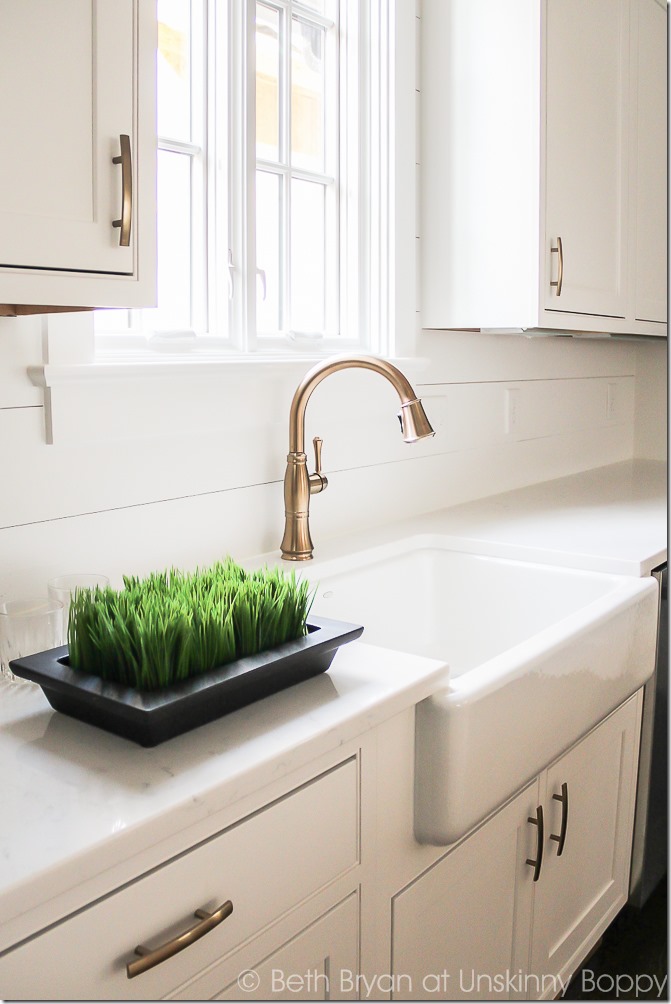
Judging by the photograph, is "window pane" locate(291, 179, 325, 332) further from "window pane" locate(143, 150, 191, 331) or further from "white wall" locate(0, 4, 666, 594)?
"window pane" locate(143, 150, 191, 331)

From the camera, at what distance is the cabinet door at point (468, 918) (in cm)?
108

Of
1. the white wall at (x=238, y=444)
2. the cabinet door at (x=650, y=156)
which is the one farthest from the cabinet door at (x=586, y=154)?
the white wall at (x=238, y=444)

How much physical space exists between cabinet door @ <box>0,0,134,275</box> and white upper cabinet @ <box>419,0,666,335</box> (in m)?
1.15

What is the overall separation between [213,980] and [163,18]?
1.54m

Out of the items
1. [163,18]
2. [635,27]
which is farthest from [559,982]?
[635,27]

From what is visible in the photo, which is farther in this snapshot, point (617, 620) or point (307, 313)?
point (307, 313)

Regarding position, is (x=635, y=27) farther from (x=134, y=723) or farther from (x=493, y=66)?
(x=134, y=723)

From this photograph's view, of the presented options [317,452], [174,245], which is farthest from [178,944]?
[174,245]

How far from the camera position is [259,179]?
180 centimetres

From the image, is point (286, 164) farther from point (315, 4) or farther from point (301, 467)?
point (301, 467)

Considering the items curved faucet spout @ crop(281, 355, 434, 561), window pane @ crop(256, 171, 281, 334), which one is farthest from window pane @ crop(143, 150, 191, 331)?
curved faucet spout @ crop(281, 355, 434, 561)

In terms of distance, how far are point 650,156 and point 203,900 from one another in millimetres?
2339

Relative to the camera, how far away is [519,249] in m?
1.96

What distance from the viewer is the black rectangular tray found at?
0.81m
